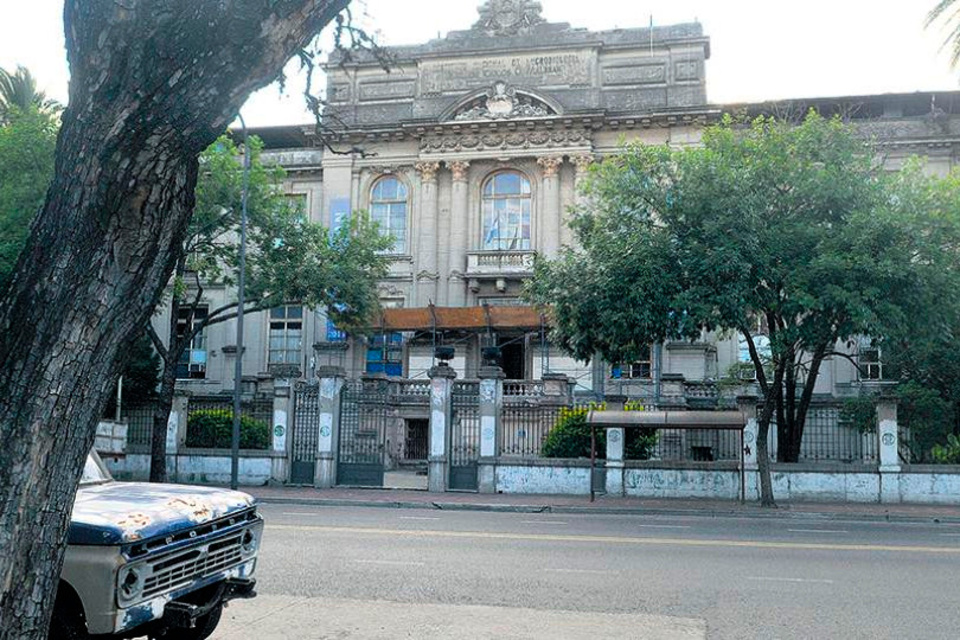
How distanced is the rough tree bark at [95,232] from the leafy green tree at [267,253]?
2180 centimetres

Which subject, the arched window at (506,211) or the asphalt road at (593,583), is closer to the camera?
the asphalt road at (593,583)

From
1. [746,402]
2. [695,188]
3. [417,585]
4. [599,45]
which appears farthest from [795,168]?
[599,45]

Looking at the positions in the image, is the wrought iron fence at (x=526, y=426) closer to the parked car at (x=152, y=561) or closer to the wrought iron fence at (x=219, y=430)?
the wrought iron fence at (x=219, y=430)

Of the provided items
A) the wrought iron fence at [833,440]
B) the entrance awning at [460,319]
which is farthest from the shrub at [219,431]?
the wrought iron fence at [833,440]

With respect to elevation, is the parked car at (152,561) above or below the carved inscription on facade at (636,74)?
below

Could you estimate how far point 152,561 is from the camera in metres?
5.47

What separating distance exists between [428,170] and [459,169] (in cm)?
133

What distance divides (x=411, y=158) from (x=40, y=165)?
55.9 feet

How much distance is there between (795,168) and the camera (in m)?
20.5

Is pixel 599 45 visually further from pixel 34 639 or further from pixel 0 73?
pixel 34 639

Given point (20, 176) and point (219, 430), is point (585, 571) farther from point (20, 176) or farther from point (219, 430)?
point (20, 176)

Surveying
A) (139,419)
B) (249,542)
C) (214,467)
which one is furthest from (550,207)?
(249,542)

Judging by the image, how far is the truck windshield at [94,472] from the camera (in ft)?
22.5

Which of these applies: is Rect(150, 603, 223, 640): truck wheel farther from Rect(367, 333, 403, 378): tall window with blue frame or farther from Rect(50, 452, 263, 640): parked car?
Rect(367, 333, 403, 378): tall window with blue frame
